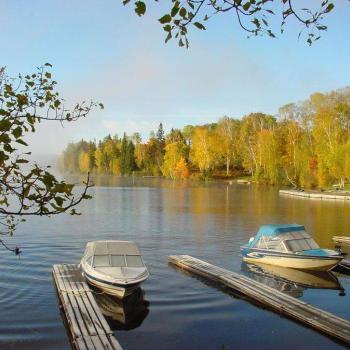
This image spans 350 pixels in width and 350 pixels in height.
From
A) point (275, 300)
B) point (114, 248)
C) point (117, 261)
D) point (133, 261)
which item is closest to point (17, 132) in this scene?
point (275, 300)

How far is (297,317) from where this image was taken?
1830 centimetres

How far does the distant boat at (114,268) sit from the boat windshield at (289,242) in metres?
9.91

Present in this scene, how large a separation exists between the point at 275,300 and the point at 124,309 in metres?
6.64

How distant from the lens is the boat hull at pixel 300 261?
88.1 ft

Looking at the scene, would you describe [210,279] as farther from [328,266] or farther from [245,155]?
[245,155]

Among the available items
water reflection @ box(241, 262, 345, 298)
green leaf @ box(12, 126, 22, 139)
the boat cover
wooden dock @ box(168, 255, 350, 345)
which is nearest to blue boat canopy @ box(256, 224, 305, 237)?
water reflection @ box(241, 262, 345, 298)

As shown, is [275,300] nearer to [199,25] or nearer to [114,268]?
[114,268]

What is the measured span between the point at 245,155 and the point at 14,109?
136376 mm

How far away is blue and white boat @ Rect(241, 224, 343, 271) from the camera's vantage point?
88.9ft

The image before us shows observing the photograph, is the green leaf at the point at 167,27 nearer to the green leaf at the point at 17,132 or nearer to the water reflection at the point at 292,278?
the green leaf at the point at 17,132

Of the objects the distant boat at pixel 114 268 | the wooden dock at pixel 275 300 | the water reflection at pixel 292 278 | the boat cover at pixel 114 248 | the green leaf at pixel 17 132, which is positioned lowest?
the water reflection at pixel 292 278

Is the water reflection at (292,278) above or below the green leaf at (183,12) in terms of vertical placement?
below

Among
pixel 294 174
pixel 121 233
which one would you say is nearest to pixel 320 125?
pixel 294 174

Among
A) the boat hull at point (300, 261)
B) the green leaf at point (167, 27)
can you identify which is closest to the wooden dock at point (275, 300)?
the boat hull at point (300, 261)
